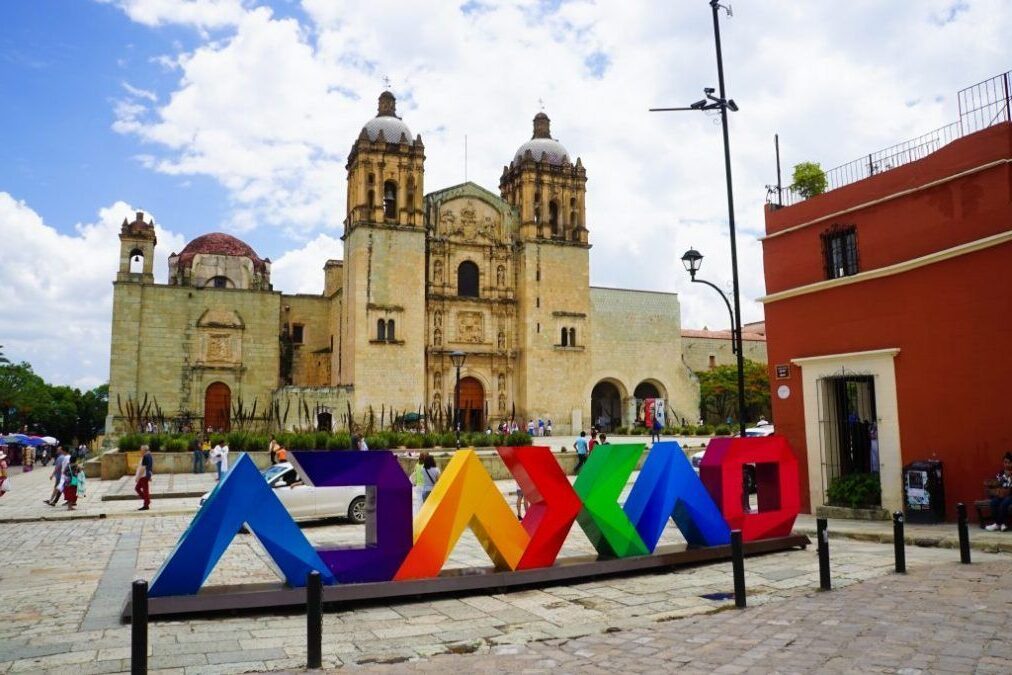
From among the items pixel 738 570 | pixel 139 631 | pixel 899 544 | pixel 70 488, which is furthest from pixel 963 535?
pixel 70 488

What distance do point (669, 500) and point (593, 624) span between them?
2.79 m

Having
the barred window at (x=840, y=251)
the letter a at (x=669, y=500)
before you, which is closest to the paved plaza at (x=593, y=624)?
the letter a at (x=669, y=500)

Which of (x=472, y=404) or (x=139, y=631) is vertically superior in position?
(x=472, y=404)

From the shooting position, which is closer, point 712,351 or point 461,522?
point 461,522

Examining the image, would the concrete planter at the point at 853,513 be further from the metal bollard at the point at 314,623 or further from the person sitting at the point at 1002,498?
the metal bollard at the point at 314,623

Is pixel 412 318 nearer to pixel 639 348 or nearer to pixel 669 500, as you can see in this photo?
pixel 639 348

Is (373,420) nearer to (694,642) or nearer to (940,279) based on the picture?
(940,279)

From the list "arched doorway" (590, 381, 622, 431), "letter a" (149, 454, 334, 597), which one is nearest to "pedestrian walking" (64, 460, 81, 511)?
"letter a" (149, 454, 334, 597)

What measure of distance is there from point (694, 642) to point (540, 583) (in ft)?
8.54

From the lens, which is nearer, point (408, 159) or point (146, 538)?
point (146, 538)

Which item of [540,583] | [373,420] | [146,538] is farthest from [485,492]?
[373,420]

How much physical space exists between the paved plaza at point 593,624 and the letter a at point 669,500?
1.72 ft

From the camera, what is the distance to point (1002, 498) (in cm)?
1076

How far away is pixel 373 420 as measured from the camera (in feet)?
117
